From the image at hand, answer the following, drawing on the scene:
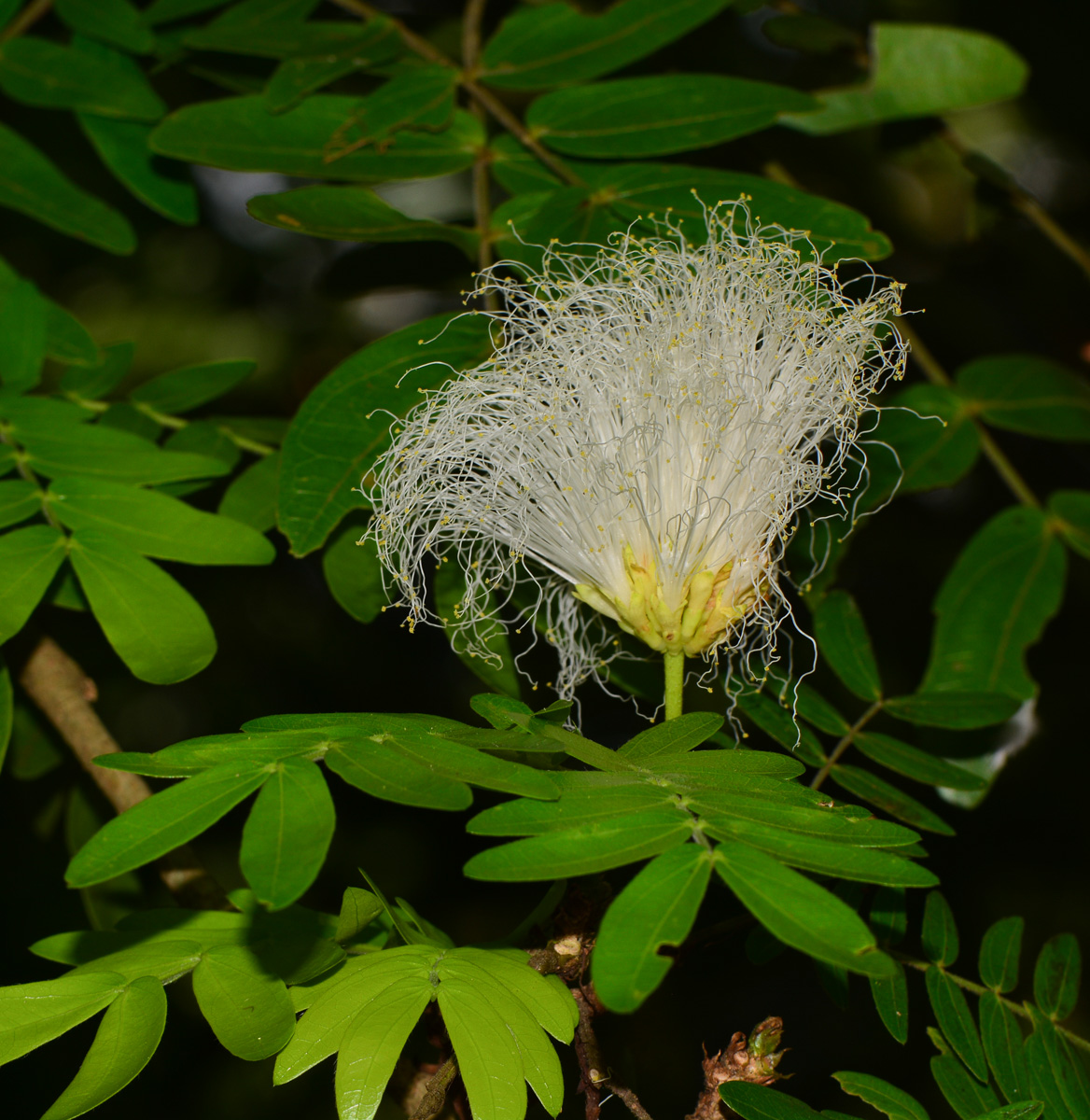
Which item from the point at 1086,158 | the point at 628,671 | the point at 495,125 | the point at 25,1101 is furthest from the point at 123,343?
the point at 1086,158

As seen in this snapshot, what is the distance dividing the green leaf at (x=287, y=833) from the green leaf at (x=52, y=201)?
1544 millimetres

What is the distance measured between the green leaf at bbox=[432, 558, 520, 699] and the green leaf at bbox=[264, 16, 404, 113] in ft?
3.15

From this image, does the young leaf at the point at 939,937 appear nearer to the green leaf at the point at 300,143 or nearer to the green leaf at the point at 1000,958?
the green leaf at the point at 1000,958

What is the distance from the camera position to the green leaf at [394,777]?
42.1 inches

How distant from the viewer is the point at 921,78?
98.3 inches

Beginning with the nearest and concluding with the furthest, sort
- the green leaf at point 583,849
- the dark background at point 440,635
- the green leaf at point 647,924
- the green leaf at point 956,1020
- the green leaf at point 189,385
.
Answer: the green leaf at point 647,924 < the green leaf at point 583,849 < the green leaf at point 956,1020 < the green leaf at point 189,385 < the dark background at point 440,635

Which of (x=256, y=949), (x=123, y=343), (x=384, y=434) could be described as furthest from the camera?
(x=123, y=343)

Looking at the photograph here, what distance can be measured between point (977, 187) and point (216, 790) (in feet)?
9.27

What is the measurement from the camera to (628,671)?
1854 millimetres

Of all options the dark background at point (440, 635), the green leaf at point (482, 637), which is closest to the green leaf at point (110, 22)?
the dark background at point (440, 635)

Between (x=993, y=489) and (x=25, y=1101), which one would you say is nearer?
(x=25, y=1101)

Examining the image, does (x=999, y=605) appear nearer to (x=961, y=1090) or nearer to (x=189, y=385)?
(x=961, y=1090)

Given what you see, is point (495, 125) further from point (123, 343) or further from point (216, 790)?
point (216, 790)

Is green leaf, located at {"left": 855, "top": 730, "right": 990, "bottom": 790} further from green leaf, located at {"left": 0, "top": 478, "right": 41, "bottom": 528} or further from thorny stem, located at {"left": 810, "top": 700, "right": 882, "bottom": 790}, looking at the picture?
green leaf, located at {"left": 0, "top": 478, "right": 41, "bottom": 528}
